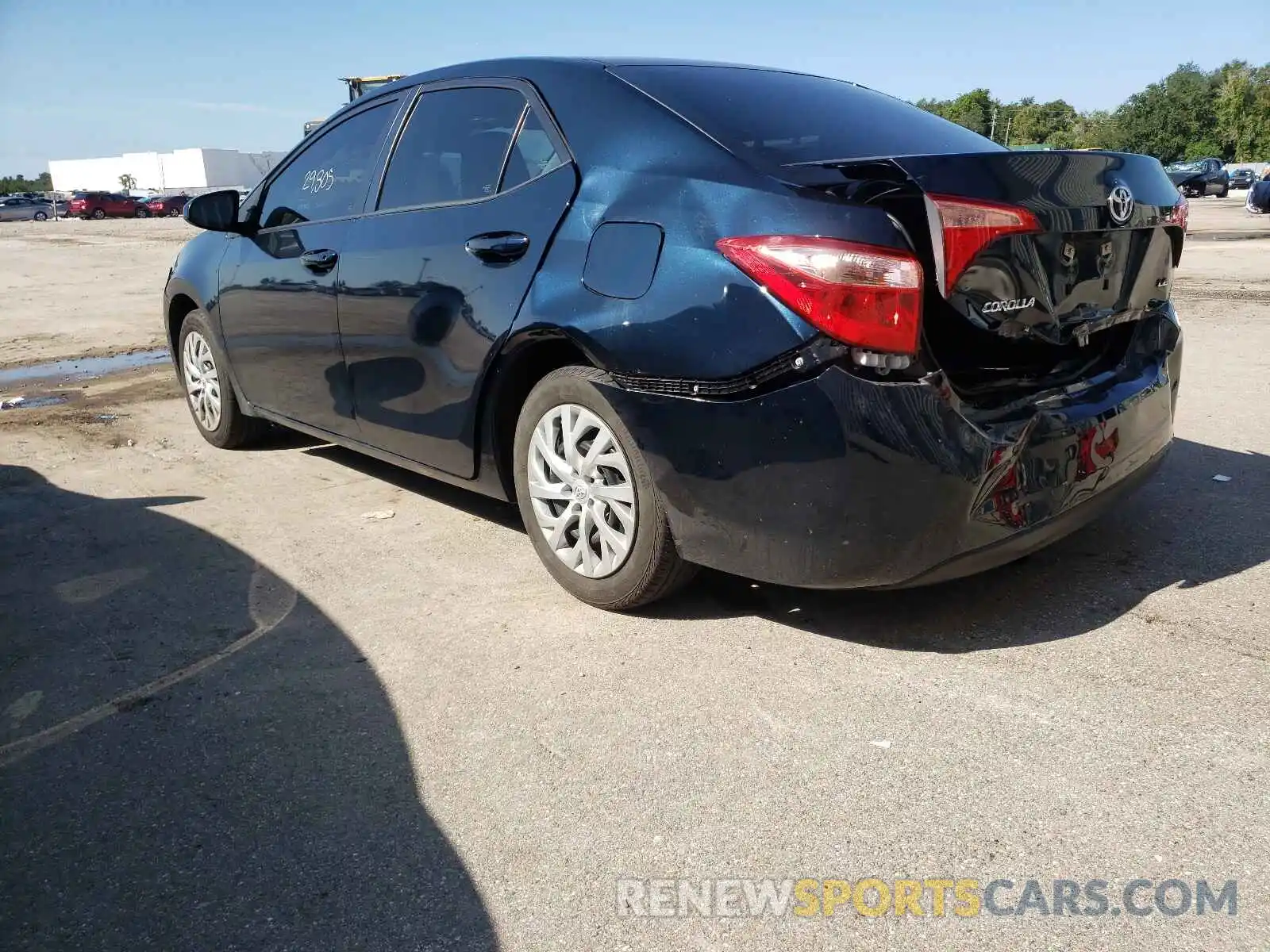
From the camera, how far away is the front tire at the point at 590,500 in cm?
332

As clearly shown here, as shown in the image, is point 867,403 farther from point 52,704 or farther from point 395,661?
point 52,704

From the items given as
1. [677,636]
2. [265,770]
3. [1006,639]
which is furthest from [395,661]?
[1006,639]

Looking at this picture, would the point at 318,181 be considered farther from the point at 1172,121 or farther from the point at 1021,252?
the point at 1172,121

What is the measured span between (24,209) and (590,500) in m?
69.4

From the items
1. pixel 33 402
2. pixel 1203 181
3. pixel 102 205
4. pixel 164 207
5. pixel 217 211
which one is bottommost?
pixel 33 402

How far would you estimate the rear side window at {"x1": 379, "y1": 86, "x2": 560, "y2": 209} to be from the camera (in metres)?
3.77

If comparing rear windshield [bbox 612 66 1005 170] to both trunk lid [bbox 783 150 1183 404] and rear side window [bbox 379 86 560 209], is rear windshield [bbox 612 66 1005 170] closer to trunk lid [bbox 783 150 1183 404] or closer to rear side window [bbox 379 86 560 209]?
trunk lid [bbox 783 150 1183 404]

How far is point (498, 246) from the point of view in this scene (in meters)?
3.63

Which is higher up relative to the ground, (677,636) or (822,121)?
(822,121)

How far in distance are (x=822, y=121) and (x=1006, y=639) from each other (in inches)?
67.2

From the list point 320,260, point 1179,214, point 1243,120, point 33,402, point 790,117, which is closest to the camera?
point 790,117

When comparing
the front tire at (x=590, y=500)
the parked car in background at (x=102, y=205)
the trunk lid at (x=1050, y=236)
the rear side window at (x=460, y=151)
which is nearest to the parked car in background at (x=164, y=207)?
the parked car in background at (x=102, y=205)

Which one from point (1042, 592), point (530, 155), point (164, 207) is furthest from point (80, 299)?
point (164, 207)

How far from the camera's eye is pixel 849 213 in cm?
281
